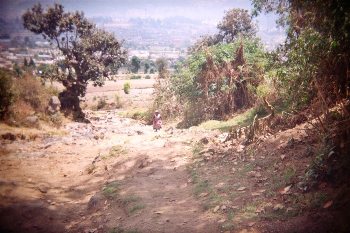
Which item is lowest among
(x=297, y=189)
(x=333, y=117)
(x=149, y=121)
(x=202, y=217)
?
(x=149, y=121)

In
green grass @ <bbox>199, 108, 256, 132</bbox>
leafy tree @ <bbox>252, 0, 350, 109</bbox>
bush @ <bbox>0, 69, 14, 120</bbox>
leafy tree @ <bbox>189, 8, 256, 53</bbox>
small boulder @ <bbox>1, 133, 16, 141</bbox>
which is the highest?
leafy tree @ <bbox>189, 8, 256, 53</bbox>

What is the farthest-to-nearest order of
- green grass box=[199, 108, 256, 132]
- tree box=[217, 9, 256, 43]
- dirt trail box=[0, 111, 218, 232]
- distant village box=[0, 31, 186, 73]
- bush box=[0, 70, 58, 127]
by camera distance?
tree box=[217, 9, 256, 43], bush box=[0, 70, 58, 127], green grass box=[199, 108, 256, 132], distant village box=[0, 31, 186, 73], dirt trail box=[0, 111, 218, 232]

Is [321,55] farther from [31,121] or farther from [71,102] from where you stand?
[71,102]

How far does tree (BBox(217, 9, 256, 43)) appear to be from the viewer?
27172mm

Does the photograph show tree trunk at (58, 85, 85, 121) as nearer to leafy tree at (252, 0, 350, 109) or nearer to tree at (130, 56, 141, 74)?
leafy tree at (252, 0, 350, 109)

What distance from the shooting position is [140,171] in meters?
8.38

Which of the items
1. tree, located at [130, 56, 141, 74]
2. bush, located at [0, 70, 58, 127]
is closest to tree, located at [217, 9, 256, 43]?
bush, located at [0, 70, 58, 127]

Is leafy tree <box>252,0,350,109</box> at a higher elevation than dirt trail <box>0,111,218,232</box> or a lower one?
higher

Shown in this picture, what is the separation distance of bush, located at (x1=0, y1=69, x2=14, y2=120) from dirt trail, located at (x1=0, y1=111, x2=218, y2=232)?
2.84 meters

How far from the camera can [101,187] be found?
26.7 feet

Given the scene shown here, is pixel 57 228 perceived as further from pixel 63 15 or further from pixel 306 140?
pixel 63 15

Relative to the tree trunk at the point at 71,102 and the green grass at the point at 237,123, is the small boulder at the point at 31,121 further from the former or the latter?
the green grass at the point at 237,123

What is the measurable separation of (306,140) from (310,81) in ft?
4.57

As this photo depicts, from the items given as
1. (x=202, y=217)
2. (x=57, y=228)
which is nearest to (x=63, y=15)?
(x=57, y=228)
